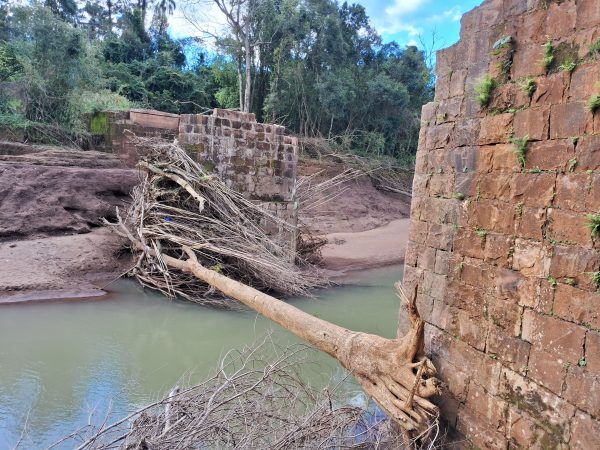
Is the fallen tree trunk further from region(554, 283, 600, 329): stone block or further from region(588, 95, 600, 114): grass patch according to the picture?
region(588, 95, 600, 114): grass patch

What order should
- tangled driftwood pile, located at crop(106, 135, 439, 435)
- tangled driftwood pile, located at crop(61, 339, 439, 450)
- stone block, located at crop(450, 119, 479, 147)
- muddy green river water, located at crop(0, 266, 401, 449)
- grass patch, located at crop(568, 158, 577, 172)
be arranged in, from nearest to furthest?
1. grass patch, located at crop(568, 158, 577, 172)
2. tangled driftwood pile, located at crop(61, 339, 439, 450)
3. stone block, located at crop(450, 119, 479, 147)
4. muddy green river water, located at crop(0, 266, 401, 449)
5. tangled driftwood pile, located at crop(106, 135, 439, 435)

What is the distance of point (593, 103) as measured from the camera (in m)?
2.34

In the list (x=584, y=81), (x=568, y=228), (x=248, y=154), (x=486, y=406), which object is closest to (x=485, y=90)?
(x=584, y=81)

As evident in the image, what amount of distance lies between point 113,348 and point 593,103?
5.79m

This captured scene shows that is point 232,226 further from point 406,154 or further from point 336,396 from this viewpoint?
point 406,154

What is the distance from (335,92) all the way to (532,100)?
59.5 feet

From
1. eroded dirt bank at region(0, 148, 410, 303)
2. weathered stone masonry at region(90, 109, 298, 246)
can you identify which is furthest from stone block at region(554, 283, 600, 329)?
eroded dirt bank at region(0, 148, 410, 303)

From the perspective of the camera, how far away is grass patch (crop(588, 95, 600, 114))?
2324 mm

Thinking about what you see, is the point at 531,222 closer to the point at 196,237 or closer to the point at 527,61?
the point at 527,61

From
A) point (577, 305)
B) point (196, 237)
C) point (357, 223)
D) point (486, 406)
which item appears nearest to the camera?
point (577, 305)

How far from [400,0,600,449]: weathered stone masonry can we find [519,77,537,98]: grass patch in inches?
0.8

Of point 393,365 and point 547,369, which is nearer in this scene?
point 547,369

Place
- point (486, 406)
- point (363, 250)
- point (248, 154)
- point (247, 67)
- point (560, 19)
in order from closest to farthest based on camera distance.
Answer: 1. point (560, 19)
2. point (486, 406)
3. point (248, 154)
4. point (363, 250)
5. point (247, 67)

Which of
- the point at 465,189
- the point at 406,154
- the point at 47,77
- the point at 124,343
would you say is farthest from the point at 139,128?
the point at 406,154
